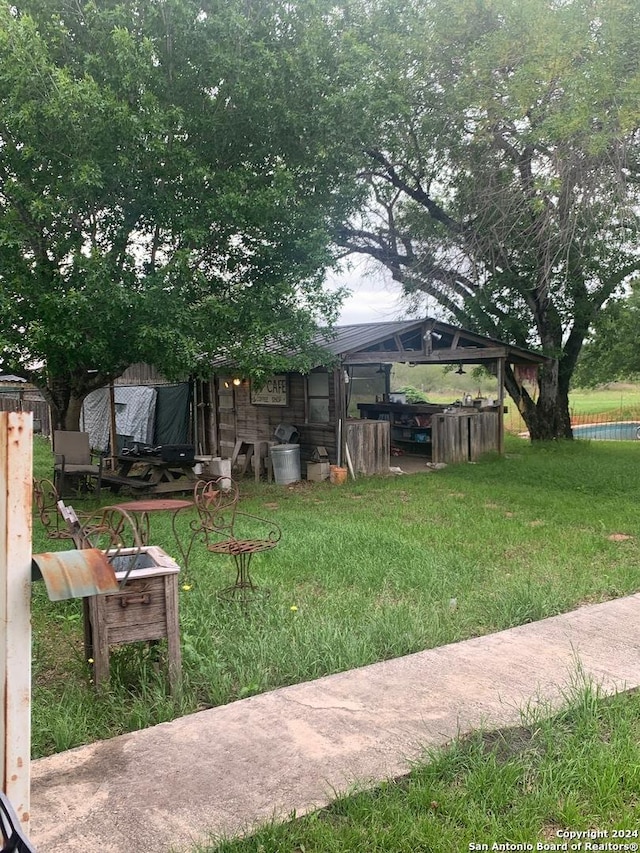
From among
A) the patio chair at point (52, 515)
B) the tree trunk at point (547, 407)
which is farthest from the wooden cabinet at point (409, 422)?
the patio chair at point (52, 515)

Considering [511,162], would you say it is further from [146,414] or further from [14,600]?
[14,600]

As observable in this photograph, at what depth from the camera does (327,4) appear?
391 inches

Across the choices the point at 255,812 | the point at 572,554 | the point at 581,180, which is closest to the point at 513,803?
the point at 255,812

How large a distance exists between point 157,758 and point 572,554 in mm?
4701

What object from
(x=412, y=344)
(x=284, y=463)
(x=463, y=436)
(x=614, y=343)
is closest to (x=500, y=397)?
(x=463, y=436)

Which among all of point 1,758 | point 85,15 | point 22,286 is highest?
point 85,15

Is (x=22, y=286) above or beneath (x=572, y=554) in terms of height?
above

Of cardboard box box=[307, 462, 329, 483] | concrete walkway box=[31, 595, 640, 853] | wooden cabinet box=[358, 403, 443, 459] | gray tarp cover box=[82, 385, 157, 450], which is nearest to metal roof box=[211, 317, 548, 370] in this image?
wooden cabinet box=[358, 403, 443, 459]

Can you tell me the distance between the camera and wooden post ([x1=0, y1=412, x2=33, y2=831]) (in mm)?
1808

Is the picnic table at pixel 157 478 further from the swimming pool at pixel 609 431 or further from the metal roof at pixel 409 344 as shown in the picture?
the swimming pool at pixel 609 431

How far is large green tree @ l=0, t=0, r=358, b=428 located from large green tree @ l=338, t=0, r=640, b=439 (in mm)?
1571

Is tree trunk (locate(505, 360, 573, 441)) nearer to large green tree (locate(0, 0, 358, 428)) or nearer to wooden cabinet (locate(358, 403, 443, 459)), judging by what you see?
wooden cabinet (locate(358, 403, 443, 459))

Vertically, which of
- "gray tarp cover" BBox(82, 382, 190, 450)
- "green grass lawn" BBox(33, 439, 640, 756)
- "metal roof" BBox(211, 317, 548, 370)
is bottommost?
"green grass lawn" BBox(33, 439, 640, 756)

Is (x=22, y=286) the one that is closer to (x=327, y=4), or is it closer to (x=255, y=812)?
(x=327, y=4)
